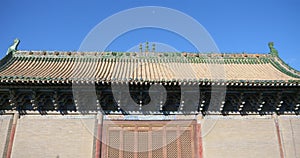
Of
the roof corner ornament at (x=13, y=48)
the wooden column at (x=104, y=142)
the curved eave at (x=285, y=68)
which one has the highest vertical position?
the roof corner ornament at (x=13, y=48)

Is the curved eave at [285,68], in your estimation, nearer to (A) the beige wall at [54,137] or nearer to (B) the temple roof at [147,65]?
(B) the temple roof at [147,65]

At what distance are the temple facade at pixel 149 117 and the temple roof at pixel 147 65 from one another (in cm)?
121

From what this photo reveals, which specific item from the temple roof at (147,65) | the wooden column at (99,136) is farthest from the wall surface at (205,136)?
the temple roof at (147,65)

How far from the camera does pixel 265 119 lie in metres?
8.72

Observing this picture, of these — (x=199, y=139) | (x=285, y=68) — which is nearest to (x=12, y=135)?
(x=199, y=139)

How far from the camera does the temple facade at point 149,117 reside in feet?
26.2

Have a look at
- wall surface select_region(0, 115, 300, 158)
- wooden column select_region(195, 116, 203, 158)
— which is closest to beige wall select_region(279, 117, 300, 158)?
wall surface select_region(0, 115, 300, 158)

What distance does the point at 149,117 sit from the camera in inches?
338

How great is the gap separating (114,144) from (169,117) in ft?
5.98

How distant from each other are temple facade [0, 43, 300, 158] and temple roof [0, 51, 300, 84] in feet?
3.96

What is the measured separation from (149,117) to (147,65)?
3197mm

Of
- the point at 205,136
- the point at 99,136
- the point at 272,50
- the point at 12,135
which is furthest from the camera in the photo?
the point at 272,50

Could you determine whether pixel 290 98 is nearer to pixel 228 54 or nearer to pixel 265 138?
pixel 265 138

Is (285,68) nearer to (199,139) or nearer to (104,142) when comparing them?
(199,139)
